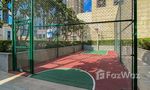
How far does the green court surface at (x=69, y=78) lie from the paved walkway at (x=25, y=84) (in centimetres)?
31

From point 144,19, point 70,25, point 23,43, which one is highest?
point 144,19

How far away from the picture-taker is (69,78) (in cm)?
629

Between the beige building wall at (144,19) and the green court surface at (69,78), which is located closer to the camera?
the green court surface at (69,78)

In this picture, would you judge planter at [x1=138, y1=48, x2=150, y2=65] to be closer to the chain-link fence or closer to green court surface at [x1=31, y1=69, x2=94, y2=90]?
the chain-link fence

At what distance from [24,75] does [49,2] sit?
5.30m

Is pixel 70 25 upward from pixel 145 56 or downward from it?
upward

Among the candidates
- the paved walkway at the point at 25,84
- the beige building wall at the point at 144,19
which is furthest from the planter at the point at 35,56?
the beige building wall at the point at 144,19

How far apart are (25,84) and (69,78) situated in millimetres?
1454

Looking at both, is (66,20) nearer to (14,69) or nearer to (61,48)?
(61,48)

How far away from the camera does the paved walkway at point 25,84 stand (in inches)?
209

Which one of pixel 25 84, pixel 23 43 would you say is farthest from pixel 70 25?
pixel 25 84

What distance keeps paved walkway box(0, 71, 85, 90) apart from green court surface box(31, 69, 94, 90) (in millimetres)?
313

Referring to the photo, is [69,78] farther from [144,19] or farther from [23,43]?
[144,19]

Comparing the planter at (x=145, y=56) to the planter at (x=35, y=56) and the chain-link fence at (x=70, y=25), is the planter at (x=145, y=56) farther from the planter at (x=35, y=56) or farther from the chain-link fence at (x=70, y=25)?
the planter at (x=35, y=56)
